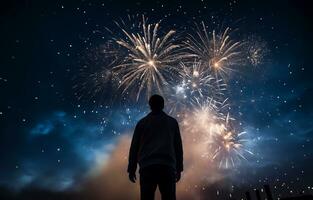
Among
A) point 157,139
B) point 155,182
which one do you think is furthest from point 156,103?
point 155,182

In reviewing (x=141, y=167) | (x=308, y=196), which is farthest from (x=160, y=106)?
(x=308, y=196)

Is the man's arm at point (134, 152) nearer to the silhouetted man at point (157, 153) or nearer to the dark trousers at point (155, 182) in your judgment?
the silhouetted man at point (157, 153)

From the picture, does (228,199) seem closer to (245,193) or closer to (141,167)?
(245,193)

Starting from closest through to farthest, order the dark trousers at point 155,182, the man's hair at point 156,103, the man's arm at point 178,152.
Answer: the dark trousers at point 155,182 < the man's arm at point 178,152 < the man's hair at point 156,103

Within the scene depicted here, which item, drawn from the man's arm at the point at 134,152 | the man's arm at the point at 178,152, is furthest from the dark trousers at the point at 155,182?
the man's arm at the point at 178,152

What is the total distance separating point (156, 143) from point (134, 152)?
43cm

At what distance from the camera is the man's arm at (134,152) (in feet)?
15.4

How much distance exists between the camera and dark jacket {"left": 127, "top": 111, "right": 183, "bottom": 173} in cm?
445

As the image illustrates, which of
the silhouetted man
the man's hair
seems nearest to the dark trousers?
the silhouetted man

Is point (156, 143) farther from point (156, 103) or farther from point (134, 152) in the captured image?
point (156, 103)

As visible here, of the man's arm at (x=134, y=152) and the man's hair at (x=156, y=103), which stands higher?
the man's hair at (x=156, y=103)

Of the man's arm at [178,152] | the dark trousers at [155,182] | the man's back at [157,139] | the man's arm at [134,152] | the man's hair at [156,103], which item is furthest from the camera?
the man's hair at [156,103]

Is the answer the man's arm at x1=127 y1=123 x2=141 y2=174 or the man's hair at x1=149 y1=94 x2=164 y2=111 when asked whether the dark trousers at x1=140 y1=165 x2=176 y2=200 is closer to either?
the man's arm at x1=127 y1=123 x2=141 y2=174

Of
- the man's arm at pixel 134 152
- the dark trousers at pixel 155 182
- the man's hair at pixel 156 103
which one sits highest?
the man's hair at pixel 156 103
